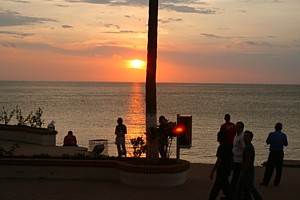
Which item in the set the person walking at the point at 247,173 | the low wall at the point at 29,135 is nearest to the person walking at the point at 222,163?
the person walking at the point at 247,173

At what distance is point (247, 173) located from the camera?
1007 centimetres

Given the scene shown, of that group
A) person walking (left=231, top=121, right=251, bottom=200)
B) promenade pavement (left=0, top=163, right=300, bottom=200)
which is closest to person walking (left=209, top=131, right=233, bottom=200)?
person walking (left=231, top=121, right=251, bottom=200)

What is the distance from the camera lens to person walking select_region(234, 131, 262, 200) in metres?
9.93

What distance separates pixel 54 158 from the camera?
44.4 ft

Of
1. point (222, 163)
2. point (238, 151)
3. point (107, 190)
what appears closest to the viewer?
point (222, 163)

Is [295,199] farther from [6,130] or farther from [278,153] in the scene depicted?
[6,130]

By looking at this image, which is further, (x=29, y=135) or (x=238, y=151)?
(x=29, y=135)

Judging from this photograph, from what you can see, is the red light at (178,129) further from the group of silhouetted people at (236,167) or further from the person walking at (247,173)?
the person walking at (247,173)

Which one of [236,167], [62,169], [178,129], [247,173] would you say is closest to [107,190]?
[62,169]

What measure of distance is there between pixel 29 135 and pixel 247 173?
42.9ft

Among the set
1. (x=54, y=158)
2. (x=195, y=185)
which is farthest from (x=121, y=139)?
(x=195, y=185)

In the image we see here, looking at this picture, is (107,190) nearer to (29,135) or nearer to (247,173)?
(247,173)

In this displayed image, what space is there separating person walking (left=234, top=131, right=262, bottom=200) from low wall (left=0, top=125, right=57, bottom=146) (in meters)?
12.0

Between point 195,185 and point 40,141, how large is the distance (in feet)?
32.0
